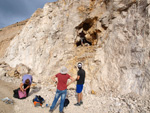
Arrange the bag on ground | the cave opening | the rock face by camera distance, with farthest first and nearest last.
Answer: the cave opening, the rock face, the bag on ground

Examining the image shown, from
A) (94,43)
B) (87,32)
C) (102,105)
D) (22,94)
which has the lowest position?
(102,105)

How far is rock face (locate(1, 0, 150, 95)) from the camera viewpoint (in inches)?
194

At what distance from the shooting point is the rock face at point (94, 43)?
492cm

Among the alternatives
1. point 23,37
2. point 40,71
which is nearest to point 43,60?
point 40,71

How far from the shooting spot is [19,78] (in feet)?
27.5

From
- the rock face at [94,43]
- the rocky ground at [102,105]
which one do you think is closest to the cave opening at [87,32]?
the rock face at [94,43]

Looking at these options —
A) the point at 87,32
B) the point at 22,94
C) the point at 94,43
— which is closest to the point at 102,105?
the point at 22,94

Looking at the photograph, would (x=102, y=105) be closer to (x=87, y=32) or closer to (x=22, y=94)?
(x=22, y=94)

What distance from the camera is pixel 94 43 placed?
907cm

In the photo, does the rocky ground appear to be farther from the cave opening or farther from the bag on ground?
the cave opening

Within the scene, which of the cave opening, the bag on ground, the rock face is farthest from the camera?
the cave opening

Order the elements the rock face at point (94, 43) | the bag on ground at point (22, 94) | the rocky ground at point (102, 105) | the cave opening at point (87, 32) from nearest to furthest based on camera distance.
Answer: the rocky ground at point (102, 105), the bag on ground at point (22, 94), the rock face at point (94, 43), the cave opening at point (87, 32)

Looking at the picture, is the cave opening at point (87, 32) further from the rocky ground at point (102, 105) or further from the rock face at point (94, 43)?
the rocky ground at point (102, 105)

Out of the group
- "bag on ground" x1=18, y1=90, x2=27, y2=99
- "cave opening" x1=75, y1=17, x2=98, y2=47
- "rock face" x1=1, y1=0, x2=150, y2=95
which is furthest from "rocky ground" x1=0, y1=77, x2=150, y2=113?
"cave opening" x1=75, y1=17, x2=98, y2=47
